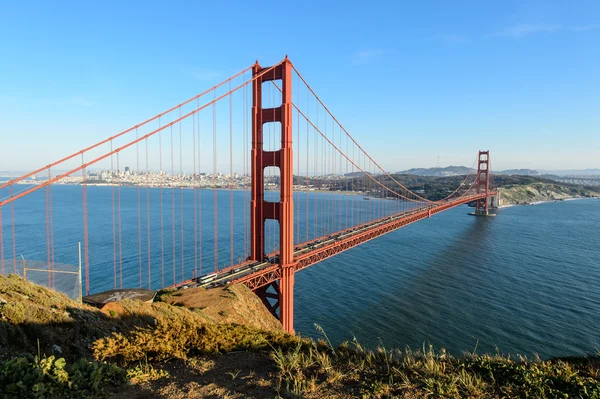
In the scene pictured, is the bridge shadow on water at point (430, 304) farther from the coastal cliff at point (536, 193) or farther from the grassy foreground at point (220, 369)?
the coastal cliff at point (536, 193)

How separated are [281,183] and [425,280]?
20.8 m

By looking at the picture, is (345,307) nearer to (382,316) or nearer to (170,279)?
(382,316)

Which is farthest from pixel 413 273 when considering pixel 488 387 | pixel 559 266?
pixel 488 387

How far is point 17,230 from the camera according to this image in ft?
160

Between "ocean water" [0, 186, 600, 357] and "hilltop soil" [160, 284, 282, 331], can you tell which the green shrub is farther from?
"ocean water" [0, 186, 600, 357]

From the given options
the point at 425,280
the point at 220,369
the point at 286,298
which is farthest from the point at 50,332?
the point at 425,280

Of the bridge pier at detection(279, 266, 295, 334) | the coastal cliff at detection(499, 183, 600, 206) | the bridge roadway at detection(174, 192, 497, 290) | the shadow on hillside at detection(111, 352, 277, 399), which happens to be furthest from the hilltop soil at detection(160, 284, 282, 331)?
the coastal cliff at detection(499, 183, 600, 206)

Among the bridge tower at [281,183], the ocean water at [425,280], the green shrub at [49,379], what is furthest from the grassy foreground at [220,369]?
the bridge tower at [281,183]

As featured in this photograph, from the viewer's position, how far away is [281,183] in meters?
19.4

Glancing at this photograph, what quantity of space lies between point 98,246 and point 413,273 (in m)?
36.6

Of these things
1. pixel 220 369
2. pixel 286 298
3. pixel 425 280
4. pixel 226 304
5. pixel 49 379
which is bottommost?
pixel 425 280

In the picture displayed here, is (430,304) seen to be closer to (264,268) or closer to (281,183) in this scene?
(264,268)

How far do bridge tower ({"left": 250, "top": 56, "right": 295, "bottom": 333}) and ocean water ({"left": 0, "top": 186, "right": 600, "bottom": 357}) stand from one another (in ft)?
14.0

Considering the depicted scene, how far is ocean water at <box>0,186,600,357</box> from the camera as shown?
72.1 feet
